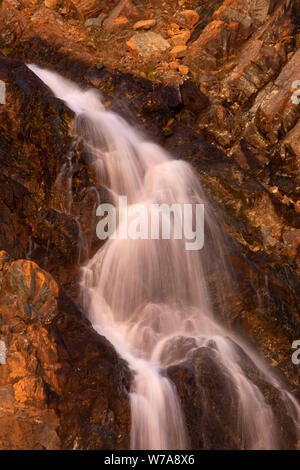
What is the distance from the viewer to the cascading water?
647 centimetres

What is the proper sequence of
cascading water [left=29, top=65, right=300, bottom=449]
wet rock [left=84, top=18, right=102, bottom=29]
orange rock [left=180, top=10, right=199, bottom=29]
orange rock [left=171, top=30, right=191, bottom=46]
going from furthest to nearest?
wet rock [left=84, top=18, right=102, bottom=29]
orange rock [left=180, top=10, right=199, bottom=29]
orange rock [left=171, top=30, right=191, bottom=46]
cascading water [left=29, top=65, right=300, bottom=449]

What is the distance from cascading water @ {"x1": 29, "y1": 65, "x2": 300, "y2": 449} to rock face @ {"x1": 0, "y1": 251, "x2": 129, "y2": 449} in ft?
1.51

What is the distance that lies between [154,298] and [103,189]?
2.82 m

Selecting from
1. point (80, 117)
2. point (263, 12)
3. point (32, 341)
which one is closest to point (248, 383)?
point (32, 341)

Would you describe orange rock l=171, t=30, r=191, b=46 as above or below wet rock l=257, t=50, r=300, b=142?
above

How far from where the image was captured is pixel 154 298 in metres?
8.61

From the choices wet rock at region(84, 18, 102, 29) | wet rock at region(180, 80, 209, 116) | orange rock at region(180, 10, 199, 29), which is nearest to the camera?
wet rock at region(180, 80, 209, 116)

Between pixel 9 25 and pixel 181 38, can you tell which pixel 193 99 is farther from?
pixel 9 25

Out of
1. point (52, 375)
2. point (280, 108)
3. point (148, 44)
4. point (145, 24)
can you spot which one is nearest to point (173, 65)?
point (148, 44)

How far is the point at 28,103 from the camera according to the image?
1003 cm

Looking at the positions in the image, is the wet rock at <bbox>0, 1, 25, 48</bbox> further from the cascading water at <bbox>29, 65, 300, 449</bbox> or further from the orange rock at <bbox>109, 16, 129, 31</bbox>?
the cascading water at <bbox>29, 65, 300, 449</bbox>

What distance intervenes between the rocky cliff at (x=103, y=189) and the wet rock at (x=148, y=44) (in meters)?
0.06

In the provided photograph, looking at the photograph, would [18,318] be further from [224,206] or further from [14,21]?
[14,21]

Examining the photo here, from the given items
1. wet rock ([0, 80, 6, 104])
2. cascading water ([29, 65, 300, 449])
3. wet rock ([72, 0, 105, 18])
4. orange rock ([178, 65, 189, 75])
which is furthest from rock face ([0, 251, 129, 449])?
wet rock ([72, 0, 105, 18])
